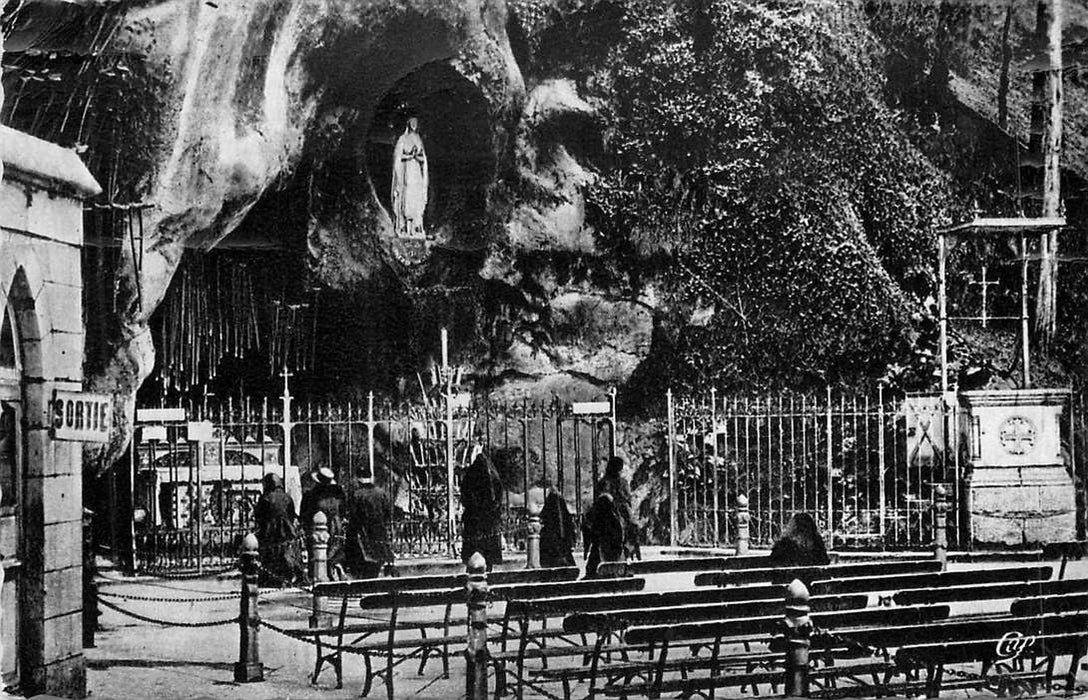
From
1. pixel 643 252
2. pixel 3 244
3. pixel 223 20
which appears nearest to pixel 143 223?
pixel 223 20

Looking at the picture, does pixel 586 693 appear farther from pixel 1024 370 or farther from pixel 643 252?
pixel 643 252

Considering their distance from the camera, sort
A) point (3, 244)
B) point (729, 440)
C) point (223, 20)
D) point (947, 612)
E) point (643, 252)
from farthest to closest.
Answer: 1. point (729, 440)
2. point (643, 252)
3. point (223, 20)
4. point (947, 612)
5. point (3, 244)

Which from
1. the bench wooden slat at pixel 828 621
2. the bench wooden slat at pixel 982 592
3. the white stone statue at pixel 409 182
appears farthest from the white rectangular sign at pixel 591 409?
the bench wooden slat at pixel 828 621

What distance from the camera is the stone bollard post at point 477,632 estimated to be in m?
5.72

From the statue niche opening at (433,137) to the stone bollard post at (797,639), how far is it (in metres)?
3.77

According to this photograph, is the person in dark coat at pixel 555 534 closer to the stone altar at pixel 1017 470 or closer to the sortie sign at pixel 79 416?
the stone altar at pixel 1017 470

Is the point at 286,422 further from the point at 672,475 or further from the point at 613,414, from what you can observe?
the point at 672,475

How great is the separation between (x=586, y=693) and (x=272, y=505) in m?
3.24

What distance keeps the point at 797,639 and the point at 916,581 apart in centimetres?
174

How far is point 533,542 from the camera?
9195 millimetres

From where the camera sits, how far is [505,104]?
8.61m

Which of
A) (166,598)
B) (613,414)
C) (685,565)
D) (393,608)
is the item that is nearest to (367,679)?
(393,608)

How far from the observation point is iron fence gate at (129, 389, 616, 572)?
26.4ft

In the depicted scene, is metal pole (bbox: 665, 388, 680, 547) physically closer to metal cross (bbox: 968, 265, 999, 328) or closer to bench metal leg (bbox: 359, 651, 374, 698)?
metal cross (bbox: 968, 265, 999, 328)
